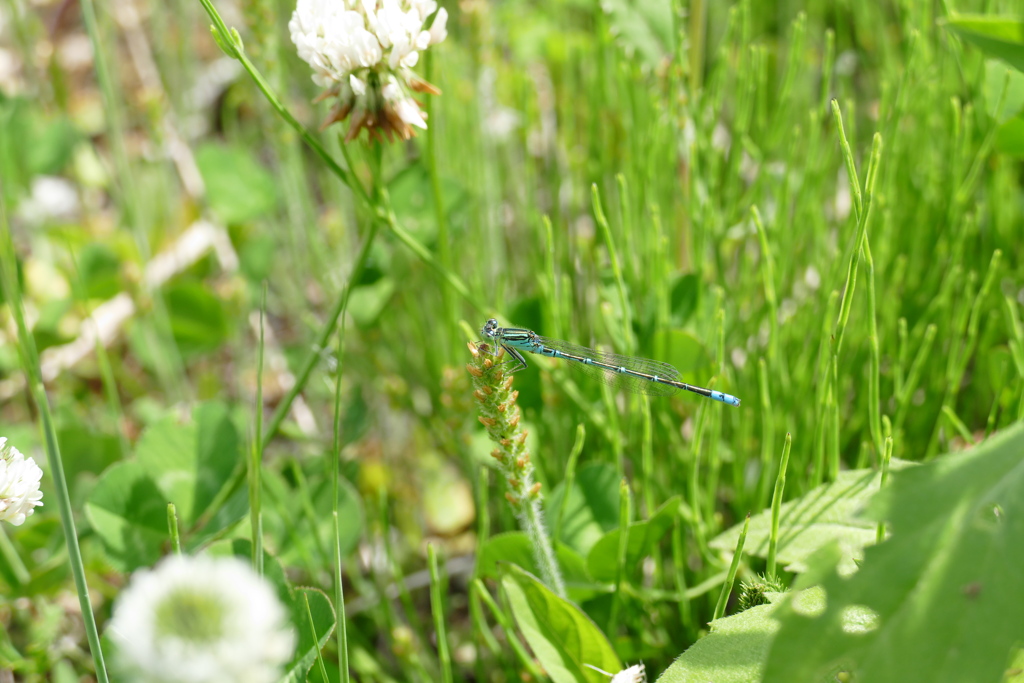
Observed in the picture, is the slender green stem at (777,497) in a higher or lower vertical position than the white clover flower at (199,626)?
lower

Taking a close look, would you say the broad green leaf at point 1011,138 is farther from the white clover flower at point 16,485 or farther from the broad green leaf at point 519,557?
the white clover flower at point 16,485

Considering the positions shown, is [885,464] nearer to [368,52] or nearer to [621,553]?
[621,553]

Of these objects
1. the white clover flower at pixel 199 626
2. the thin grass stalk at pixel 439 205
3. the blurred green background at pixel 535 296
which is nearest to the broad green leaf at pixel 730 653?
the blurred green background at pixel 535 296

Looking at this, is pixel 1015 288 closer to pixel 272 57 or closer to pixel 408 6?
pixel 408 6

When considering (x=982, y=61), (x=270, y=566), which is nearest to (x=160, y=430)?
(x=270, y=566)

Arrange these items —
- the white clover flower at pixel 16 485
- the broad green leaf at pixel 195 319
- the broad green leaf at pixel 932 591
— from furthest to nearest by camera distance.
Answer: the broad green leaf at pixel 195 319 < the white clover flower at pixel 16 485 < the broad green leaf at pixel 932 591

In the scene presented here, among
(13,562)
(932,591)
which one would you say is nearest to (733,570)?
A: (932,591)
